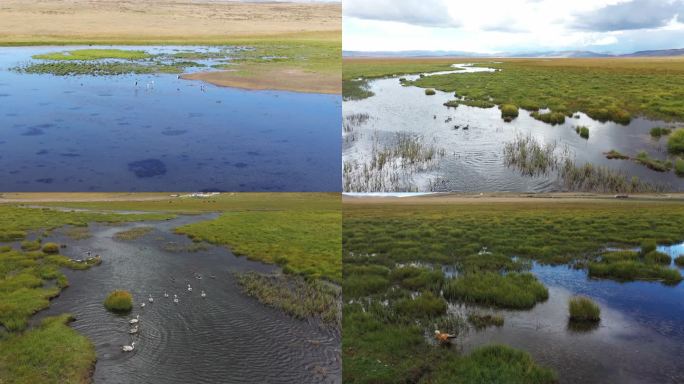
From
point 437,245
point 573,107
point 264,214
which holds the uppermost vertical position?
point 573,107

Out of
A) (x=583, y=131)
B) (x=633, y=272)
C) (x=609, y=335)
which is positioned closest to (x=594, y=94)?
(x=583, y=131)

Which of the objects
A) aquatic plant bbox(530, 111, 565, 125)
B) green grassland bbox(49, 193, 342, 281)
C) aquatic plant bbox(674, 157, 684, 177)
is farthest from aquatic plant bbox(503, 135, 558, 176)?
green grassland bbox(49, 193, 342, 281)

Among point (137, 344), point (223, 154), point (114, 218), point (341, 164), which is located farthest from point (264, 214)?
point (137, 344)

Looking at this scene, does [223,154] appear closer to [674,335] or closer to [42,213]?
[674,335]

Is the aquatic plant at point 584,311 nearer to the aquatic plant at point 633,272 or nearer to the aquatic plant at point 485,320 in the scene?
the aquatic plant at point 485,320

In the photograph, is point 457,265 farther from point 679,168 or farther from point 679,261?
point 679,168

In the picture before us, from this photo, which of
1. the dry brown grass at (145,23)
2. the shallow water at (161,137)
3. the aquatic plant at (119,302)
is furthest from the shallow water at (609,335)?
the dry brown grass at (145,23)

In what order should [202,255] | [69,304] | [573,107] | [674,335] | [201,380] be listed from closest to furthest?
[674,335] → [201,380] → [69,304] → [202,255] → [573,107]
